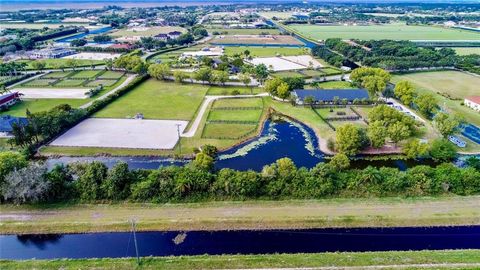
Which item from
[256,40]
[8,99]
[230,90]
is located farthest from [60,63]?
[256,40]

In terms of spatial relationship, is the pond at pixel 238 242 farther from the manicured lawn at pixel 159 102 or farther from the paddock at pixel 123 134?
the manicured lawn at pixel 159 102

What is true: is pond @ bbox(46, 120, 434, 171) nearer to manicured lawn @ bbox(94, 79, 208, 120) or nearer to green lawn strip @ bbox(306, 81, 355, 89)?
manicured lawn @ bbox(94, 79, 208, 120)

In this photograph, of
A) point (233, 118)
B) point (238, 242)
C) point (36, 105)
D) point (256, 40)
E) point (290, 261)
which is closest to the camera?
point (290, 261)

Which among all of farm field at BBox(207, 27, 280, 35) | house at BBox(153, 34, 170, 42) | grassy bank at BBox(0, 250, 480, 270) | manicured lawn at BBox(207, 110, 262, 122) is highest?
farm field at BBox(207, 27, 280, 35)

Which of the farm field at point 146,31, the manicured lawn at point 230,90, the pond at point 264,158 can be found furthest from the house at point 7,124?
the farm field at point 146,31

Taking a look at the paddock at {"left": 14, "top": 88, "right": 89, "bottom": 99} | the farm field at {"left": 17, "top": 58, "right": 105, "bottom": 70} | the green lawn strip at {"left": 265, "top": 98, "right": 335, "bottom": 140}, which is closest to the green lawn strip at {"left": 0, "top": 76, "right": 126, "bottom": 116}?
the paddock at {"left": 14, "top": 88, "right": 89, "bottom": 99}

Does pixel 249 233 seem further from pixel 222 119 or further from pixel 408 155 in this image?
pixel 222 119

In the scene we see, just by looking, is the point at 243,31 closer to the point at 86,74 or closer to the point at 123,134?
the point at 86,74
